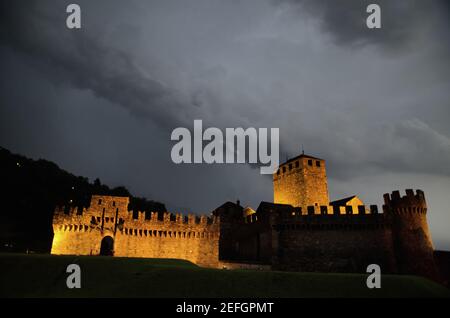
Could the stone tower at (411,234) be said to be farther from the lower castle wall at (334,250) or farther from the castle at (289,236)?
the lower castle wall at (334,250)

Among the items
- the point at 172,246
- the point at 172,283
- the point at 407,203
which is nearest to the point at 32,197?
the point at 172,246

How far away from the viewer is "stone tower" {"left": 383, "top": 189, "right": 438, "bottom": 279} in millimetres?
29359

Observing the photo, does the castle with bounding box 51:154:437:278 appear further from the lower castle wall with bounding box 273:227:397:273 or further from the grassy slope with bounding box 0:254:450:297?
the grassy slope with bounding box 0:254:450:297

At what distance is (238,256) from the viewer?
3881 cm

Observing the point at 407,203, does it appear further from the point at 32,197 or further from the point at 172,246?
the point at 32,197

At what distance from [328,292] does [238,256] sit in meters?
23.3

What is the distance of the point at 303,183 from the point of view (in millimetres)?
47312

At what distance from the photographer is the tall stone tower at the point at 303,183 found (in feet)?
154

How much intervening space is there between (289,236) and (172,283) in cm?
1817

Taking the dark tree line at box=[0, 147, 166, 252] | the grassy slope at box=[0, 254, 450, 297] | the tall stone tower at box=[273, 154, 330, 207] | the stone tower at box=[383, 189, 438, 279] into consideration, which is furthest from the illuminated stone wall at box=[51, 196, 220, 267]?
the tall stone tower at box=[273, 154, 330, 207]

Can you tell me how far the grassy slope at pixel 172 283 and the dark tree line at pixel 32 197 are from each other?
25.6 meters

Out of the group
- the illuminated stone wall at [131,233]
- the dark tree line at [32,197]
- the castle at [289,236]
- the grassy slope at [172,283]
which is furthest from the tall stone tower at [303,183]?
the dark tree line at [32,197]

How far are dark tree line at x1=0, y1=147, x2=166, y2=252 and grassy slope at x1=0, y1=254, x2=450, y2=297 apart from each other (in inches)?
1007
